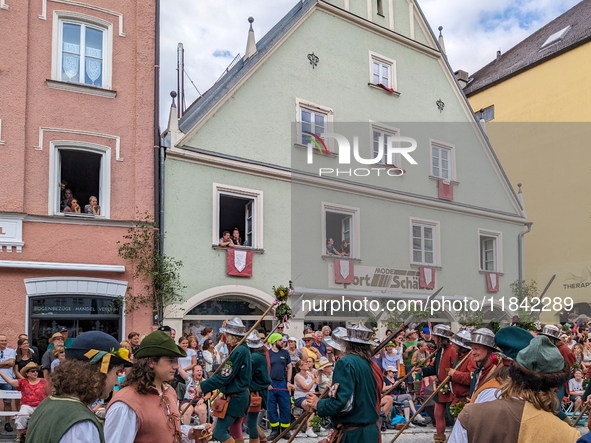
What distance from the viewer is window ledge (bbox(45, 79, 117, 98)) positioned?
46.0 ft

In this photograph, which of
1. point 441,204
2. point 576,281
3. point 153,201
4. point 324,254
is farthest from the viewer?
point 576,281

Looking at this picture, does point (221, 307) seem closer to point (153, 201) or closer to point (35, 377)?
point (153, 201)

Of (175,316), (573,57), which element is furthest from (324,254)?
(573,57)

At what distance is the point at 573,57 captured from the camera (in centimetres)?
2666

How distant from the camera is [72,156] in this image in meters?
14.5

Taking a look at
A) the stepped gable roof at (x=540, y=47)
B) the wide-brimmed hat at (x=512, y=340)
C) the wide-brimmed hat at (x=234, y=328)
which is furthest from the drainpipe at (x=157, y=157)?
the stepped gable roof at (x=540, y=47)

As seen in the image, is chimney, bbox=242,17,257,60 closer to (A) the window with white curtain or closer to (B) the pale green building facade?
(B) the pale green building facade

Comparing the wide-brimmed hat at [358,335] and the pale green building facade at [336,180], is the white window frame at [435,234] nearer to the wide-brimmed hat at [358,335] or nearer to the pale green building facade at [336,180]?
the pale green building facade at [336,180]

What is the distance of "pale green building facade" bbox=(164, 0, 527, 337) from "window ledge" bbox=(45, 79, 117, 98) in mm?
1712

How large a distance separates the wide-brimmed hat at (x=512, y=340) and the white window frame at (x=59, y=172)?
11.5m

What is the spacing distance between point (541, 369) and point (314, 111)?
15.9 metres

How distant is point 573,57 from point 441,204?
10.9m

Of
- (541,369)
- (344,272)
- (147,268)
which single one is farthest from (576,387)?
(541,369)

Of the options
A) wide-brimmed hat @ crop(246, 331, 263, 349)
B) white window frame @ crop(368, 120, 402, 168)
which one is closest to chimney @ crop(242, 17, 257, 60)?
white window frame @ crop(368, 120, 402, 168)
